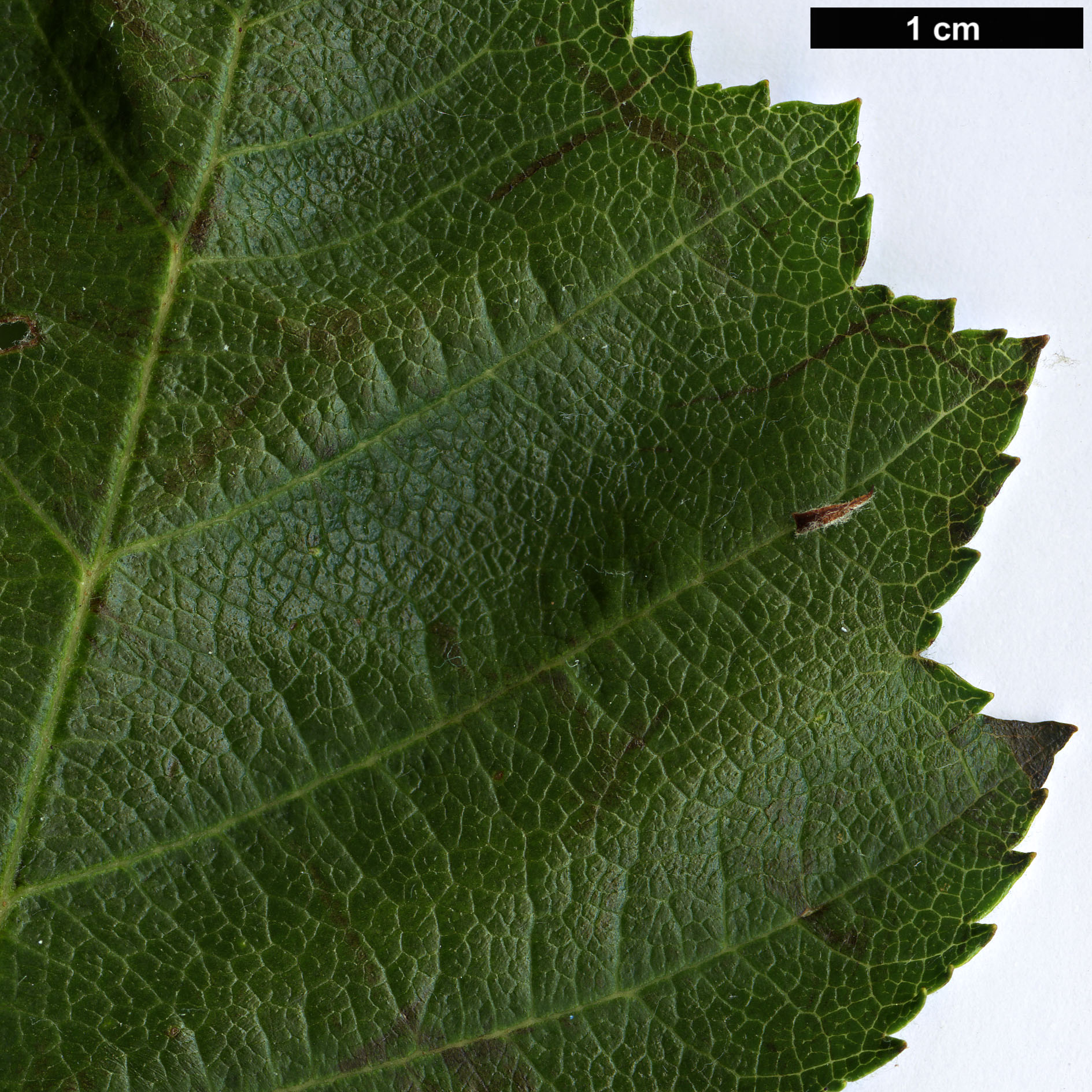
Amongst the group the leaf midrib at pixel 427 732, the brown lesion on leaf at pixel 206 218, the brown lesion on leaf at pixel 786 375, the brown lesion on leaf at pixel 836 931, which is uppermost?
the brown lesion on leaf at pixel 206 218

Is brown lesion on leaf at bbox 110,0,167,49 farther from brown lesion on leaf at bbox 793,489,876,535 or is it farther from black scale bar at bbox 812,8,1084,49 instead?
black scale bar at bbox 812,8,1084,49

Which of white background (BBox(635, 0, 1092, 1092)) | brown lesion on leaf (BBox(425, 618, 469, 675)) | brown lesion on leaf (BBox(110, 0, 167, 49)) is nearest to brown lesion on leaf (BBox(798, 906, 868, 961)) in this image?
brown lesion on leaf (BBox(425, 618, 469, 675))

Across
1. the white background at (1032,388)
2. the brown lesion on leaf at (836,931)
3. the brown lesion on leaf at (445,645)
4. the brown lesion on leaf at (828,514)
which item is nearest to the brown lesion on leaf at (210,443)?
the brown lesion on leaf at (445,645)

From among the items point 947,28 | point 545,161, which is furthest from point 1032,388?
point 545,161

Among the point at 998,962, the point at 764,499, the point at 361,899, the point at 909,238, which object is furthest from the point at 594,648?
the point at 998,962

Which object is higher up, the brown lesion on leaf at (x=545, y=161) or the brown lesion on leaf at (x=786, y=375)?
the brown lesion on leaf at (x=545, y=161)

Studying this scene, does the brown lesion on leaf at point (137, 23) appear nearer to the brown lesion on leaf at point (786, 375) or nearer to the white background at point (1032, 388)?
the brown lesion on leaf at point (786, 375)

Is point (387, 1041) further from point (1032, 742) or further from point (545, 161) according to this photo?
point (545, 161)
